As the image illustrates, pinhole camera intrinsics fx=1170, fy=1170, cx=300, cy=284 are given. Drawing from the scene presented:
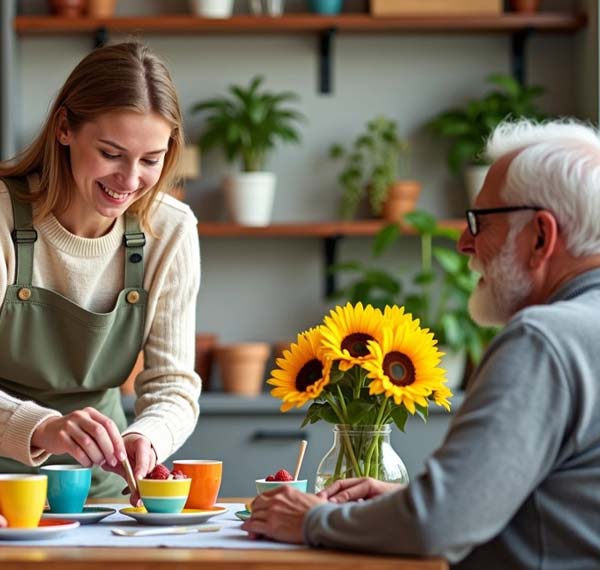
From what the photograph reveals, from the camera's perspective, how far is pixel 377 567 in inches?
54.4

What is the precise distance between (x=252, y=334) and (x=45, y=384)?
7.50 ft

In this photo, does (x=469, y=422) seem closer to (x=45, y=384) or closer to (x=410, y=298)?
(x=45, y=384)

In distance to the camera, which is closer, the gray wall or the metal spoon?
the metal spoon

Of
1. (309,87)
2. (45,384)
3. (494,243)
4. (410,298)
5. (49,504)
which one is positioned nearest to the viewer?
(494,243)

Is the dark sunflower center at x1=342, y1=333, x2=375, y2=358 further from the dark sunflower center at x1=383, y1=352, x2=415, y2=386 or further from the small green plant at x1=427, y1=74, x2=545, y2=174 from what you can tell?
the small green plant at x1=427, y1=74, x2=545, y2=174

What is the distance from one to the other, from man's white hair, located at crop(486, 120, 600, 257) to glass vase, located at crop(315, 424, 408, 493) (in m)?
0.43

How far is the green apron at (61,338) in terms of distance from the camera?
2.23 metres

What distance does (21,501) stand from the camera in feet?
5.17

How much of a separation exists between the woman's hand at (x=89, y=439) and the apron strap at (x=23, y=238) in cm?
45

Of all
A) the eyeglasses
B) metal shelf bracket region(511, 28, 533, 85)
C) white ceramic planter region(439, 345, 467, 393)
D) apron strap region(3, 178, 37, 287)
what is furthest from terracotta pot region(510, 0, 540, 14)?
the eyeglasses

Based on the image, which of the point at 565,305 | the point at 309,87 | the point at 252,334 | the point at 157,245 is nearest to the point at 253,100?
the point at 309,87

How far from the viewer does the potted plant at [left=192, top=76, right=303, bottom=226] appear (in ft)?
14.2

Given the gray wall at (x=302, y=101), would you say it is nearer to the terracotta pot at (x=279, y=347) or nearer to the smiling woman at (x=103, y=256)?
the terracotta pot at (x=279, y=347)

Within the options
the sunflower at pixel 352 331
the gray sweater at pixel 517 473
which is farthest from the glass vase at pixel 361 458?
the gray sweater at pixel 517 473
